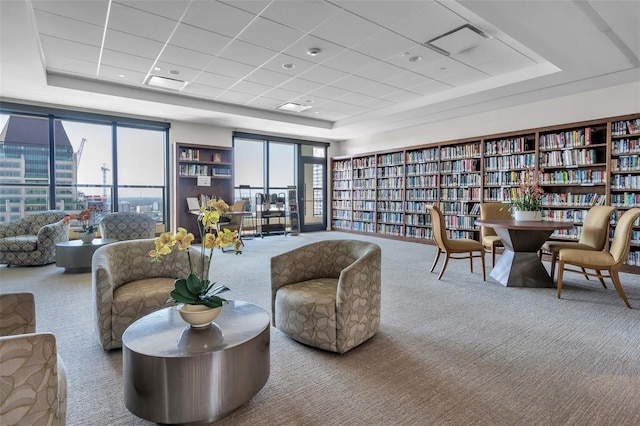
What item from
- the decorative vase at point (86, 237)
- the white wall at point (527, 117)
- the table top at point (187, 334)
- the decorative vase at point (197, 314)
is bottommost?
the table top at point (187, 334)

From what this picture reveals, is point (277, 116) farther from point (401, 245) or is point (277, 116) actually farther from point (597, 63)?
point (597, 63)

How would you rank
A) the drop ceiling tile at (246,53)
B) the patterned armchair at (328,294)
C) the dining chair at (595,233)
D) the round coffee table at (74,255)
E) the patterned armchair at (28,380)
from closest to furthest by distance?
the patterned armchair at (28,380), the patterned armchair at (328,294), the dining chair at (595,233), the drop ceiling tile at (246,53), the round coffee table at (74,255)

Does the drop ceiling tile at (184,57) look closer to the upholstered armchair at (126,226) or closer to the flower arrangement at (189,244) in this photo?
the upholstered armchair at (126,226)

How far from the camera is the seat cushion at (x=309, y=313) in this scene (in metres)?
2.43

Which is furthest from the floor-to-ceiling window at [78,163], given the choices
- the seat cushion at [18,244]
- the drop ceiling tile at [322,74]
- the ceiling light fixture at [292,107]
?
the drop ceiling tile at [322,74]

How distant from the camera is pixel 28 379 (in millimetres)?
1124

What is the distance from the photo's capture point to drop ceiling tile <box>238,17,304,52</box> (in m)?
3.95

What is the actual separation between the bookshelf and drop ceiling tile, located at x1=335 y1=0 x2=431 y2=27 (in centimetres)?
555

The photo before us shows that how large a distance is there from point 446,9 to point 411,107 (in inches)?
136

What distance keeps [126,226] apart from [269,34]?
4002 millimetres

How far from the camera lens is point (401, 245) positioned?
25.5 feet

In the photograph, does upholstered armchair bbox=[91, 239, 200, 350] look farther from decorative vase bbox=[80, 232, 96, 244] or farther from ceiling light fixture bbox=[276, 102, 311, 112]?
ceiling light fixture bbox=[276, 102, 311, 112]

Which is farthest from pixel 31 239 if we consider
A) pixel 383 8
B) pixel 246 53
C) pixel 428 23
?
pixel 428 23

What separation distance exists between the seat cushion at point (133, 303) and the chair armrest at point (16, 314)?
0.70m
